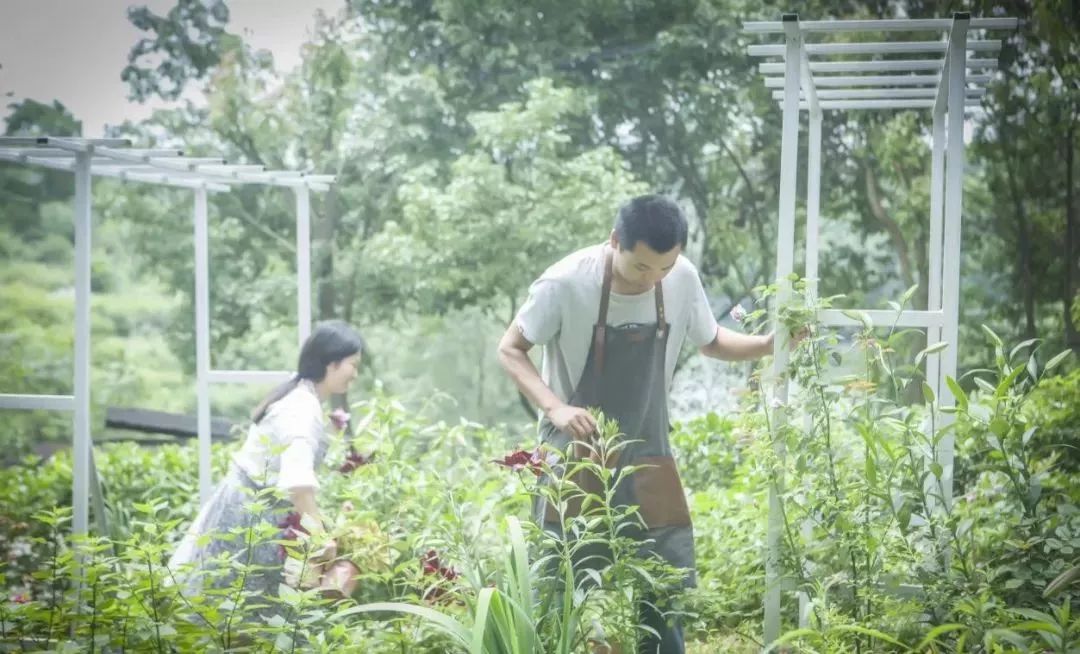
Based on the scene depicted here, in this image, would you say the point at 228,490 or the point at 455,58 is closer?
the point at 228,490

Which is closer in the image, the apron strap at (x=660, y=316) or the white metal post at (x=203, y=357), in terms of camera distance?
the apron strap at (x=660, y=316)

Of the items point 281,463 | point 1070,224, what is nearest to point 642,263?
point 281,463

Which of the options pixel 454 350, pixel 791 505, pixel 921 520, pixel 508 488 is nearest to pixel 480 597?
pixel 508 488

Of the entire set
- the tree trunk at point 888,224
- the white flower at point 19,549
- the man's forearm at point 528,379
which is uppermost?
the tree trunk at point 888,224

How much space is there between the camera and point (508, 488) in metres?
2.42

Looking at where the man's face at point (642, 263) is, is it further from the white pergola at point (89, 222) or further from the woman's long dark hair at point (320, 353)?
the white pergola at point (89, 222)

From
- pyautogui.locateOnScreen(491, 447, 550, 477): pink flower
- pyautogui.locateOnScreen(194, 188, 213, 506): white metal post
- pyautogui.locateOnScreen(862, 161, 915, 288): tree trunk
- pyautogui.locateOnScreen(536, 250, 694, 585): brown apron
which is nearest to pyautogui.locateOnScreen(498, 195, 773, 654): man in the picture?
pyautogui.locateOnScreen(536, 250, 694, 585): brown apron

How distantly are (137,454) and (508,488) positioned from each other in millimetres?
3041

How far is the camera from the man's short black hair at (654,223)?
2355 millimetres

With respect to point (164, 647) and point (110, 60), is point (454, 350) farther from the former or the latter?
point (164, 647)

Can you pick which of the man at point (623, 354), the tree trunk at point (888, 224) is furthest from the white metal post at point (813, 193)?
the tree trunk at point (888, 224)

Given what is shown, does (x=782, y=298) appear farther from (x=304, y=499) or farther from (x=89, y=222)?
(x=89, y=222)

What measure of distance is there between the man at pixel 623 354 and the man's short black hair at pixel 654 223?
56 millimetres

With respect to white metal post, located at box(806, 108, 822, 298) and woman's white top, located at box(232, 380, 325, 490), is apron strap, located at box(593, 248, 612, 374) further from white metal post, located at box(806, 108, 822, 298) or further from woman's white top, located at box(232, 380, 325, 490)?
woman's white top, located at box(232, 380, 325, 490)
